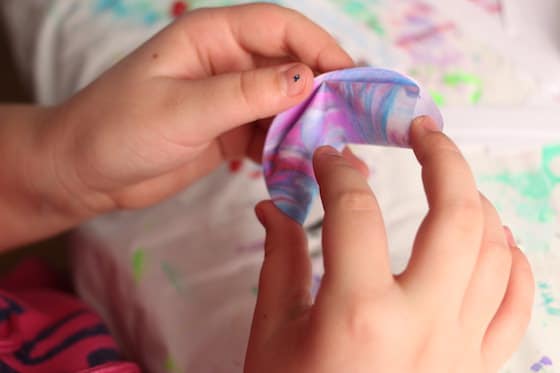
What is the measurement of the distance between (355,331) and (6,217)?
0.42m

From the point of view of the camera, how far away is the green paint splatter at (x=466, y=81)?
654 mm

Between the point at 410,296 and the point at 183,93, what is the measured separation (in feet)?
0.75

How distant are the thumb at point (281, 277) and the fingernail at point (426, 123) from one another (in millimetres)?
108

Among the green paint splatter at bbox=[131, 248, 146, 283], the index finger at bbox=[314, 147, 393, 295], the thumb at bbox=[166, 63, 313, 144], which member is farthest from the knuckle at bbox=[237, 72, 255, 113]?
the green paint splatter at bbox=[131, 248, 146, 283]

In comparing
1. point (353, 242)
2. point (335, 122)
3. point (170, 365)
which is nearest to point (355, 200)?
point (353, 242)

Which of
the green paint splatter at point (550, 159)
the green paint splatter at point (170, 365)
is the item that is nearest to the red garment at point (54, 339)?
the green paint splatter at point (170, 365)

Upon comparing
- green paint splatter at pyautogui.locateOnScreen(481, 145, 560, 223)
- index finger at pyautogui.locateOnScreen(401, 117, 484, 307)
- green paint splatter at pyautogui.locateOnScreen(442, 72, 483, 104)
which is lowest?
green paint splatter at pyautogui.locateOnScreen(481, 145, 560, 223)

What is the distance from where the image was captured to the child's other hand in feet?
1.53

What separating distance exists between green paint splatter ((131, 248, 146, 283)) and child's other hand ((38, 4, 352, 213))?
0.22ft

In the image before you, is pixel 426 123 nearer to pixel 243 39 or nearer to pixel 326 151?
pixel 326 151

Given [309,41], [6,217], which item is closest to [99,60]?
[6,217]

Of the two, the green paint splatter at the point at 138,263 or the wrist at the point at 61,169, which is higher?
the wrist at the point at 61,169

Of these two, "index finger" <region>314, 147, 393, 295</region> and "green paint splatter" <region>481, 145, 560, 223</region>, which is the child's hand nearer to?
"index finger" <region>314, 147, 393, 295</region>

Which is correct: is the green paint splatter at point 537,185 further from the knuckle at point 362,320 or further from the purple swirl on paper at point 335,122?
the knuckle at point 362,320
